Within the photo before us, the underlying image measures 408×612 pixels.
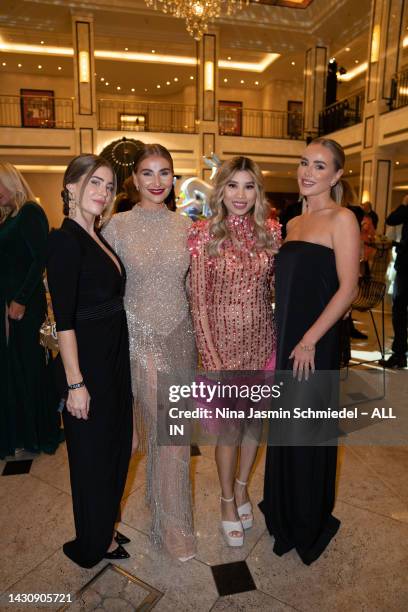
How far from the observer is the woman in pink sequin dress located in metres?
1.78

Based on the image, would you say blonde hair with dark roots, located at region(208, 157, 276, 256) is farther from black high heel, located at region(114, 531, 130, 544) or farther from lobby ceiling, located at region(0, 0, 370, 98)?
lobby ceiling, located at region(0, 0, 370, 98)

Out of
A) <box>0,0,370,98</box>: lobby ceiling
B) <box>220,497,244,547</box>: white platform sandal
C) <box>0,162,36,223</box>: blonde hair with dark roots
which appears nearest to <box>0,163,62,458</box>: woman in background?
<box>0,162,36,223</box>: blonde hair with dark roots

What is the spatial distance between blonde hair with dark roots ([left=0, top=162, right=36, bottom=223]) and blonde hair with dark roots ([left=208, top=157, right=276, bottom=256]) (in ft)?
4.05

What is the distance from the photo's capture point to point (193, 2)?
25.2 feet

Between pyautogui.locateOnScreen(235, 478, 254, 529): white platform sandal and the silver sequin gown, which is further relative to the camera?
pyautogui.locateOnScreen(235, 478, 254, 529): white platform sandal

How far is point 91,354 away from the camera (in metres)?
1.58

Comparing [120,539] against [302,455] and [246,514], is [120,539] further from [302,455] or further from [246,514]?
[302,455]

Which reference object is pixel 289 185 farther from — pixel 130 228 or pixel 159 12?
pixel 130 228

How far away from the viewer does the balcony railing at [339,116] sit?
11.8 metres

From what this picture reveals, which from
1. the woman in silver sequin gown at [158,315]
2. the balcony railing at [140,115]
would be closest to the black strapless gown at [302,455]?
the woman in silver sequin gown at [158,315]

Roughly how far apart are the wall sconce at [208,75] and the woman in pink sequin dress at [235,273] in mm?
11611

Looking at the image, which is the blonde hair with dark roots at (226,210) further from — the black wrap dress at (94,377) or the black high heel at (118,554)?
the black high heel at (118,554)

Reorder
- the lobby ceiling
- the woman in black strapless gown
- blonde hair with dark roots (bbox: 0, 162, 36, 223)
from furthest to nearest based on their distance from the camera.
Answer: the lobby ceiling < blonde hair with dark roots (bbox: 0, 162, 36, 223) < the woman in black strapless gown

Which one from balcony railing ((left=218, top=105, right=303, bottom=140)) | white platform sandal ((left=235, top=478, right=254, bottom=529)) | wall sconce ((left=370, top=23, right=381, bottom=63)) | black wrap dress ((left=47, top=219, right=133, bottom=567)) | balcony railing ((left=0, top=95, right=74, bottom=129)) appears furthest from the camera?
balcony railing ((left=218, top=105, right=303, bottom=140))
